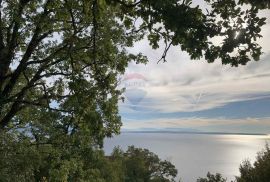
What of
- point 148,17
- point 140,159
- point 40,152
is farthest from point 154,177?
point 148,17

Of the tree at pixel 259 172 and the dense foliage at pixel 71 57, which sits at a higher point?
the dense foliage at pixel 71 57

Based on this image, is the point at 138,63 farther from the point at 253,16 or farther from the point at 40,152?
the point at 253,16

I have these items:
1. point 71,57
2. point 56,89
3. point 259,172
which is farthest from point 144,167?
point 71,57

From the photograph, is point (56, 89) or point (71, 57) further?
point (56, 89)

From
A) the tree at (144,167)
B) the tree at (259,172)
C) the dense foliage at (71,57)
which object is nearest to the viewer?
the dense foliage at (71,57)

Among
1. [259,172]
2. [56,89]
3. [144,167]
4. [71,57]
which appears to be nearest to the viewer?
[71,57]

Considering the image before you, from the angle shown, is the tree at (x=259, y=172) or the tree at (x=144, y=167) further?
the tree at (x=144, y=167)

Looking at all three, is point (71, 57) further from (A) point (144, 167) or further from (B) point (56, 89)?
(A) point (144, 167)

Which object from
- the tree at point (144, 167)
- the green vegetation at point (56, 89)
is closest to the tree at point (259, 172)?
the green vegetation at point (56, 89)

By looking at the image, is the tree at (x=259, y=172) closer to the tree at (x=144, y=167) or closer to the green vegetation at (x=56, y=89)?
the green vegetation at (x=56, y=89)

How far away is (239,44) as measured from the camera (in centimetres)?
768

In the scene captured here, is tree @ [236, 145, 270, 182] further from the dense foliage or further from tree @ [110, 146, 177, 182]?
tree @ [110, 146, 177, 182]

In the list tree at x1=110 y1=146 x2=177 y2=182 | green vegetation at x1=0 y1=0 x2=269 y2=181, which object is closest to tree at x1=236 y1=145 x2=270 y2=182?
green vegetation at x1=0 y1=0 x2=269 y2=181

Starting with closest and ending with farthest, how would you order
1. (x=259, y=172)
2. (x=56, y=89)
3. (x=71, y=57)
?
(x=71, y=57) < (x=56, y=89) < (x=259, y=172)
